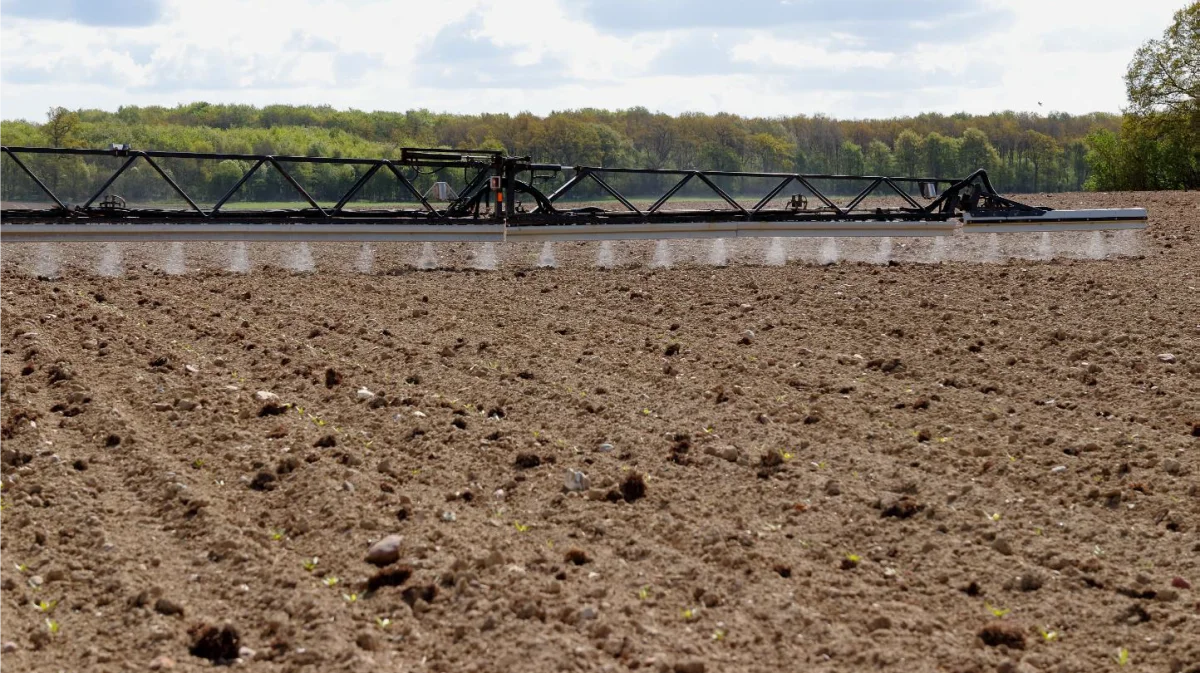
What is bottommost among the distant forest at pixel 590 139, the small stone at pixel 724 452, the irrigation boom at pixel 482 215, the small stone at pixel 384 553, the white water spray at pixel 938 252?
the small stone at pixel 384 553

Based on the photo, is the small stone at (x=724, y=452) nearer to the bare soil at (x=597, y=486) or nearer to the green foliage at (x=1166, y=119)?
the bare soil at (x=597, y=486)

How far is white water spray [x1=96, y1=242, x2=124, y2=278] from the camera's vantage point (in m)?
15.5

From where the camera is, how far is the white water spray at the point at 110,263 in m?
15.5

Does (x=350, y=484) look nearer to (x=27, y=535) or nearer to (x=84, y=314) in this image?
(x=27, y=535)

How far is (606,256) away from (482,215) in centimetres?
187

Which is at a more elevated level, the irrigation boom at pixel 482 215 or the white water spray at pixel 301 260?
the irrigation boom at pixel 482 215

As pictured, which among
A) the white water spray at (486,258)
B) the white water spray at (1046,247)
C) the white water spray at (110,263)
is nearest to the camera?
the white water spray at (110,263)

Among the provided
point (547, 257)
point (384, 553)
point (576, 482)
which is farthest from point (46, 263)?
point (384, 553)

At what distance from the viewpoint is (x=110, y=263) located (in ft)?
52.2

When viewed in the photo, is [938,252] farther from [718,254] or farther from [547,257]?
[547,257]

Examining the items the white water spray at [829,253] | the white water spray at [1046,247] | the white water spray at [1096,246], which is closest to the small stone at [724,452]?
the white water spray at [829,253]

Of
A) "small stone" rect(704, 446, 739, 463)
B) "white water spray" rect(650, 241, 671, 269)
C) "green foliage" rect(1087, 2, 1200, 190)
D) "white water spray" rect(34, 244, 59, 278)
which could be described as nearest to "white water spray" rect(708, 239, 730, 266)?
"white water spray" rect(650, 241, 671, 269)

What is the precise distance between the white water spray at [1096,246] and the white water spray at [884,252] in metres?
2.96

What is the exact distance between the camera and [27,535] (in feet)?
20.8
